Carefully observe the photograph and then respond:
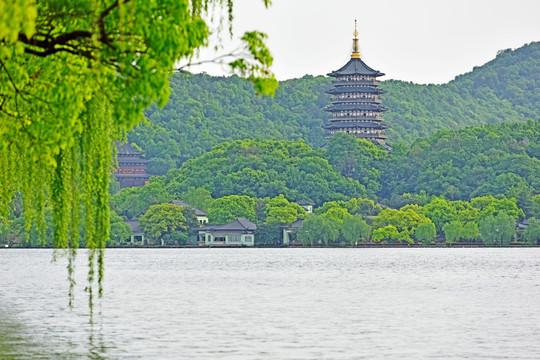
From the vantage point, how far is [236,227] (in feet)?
374

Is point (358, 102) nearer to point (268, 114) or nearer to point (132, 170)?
point (268, 114)

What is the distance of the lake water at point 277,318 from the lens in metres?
24.4

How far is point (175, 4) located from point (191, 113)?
155m

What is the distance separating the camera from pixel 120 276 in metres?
59.7

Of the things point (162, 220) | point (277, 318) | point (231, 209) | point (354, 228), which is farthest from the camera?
point (231, 209)

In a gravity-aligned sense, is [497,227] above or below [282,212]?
below

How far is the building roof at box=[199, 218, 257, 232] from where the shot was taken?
373 feet

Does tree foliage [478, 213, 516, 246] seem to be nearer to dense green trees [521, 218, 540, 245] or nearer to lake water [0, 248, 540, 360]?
dense green trees [521, 218, 540, 245]

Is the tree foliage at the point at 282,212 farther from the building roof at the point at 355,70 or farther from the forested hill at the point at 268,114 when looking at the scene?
the building roof at the point at 355,70

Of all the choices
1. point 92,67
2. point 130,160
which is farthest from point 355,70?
point 92,67

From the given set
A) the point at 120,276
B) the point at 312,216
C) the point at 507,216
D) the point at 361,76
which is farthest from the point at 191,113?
the point at 120,276

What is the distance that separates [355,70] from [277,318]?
118 m

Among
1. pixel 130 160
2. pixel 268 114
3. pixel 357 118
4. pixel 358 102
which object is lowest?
pixel 130 160

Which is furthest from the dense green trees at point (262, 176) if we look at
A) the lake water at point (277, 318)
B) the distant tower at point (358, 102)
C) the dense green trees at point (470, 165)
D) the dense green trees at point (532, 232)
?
the lake water at point (277, 318)
